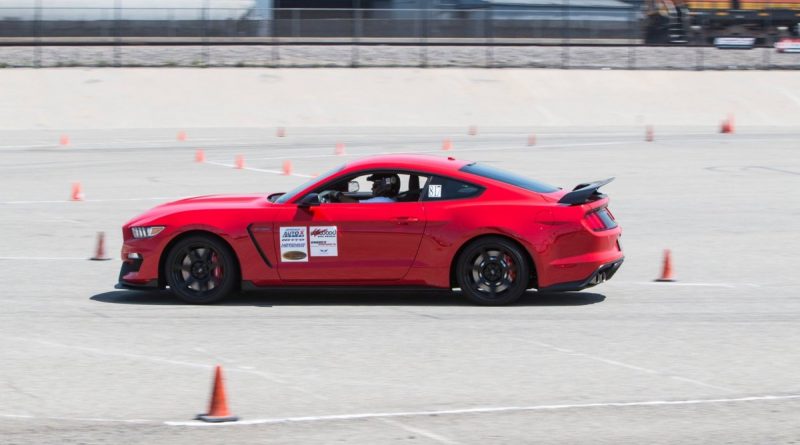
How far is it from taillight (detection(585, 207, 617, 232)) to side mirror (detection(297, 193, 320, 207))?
2.41 meters

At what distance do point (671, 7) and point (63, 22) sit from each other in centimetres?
2318

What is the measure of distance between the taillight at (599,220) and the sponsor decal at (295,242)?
2516mm

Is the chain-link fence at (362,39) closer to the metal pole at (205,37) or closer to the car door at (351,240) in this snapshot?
the metal pole at (205,37)

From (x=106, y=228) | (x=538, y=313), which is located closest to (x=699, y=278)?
(x=538, y=313)

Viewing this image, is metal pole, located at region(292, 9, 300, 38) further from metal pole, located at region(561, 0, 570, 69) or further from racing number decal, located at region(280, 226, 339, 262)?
racing number decal, located at region(280, 226, 339, 262)

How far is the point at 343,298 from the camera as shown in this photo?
11078 mm

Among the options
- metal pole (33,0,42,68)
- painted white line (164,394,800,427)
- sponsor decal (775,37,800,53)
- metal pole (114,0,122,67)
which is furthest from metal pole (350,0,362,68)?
painted white line (164,394,800,427)

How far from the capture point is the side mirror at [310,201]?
10.5m

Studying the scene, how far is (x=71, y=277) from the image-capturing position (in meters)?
12.1

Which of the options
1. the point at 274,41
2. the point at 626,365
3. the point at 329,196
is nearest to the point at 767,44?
the point at 274,41

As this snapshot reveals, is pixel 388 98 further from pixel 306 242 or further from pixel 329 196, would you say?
pixel 306 242

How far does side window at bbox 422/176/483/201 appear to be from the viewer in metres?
10.6

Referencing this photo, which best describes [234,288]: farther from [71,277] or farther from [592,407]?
[592,407]

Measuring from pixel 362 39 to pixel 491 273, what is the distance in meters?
35.3
